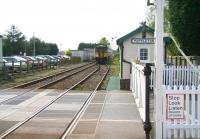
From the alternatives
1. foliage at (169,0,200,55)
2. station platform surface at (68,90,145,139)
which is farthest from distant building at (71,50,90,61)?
station platform surface at (68,90,145,139)

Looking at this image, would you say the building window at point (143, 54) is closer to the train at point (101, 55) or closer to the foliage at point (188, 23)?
the foliage at point (188, 23)

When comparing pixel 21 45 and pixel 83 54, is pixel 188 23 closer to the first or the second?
pixel 83 54

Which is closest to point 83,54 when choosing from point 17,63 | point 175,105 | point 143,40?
point 17,63

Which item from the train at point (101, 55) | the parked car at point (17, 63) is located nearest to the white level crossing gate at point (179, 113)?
the parked car at point (17, 63)

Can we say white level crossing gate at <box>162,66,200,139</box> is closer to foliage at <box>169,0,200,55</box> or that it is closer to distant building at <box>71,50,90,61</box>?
foliage at <box>169,0,200,55</box>

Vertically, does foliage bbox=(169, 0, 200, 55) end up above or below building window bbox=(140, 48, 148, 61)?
above

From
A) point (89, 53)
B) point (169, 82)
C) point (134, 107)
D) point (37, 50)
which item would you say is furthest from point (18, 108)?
point (37, 50)

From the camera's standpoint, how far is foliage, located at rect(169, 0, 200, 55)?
67.0 feet

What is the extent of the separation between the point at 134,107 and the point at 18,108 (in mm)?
3853

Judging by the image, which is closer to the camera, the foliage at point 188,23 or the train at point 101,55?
the foliage at point 188,23

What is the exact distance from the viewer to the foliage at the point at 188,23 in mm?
20422

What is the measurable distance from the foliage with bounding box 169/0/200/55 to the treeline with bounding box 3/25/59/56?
Answer: 283 feet

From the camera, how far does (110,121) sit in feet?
44.9

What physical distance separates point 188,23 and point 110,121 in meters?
8.28
